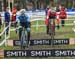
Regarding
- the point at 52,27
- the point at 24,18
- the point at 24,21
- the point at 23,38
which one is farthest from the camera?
the point at 52,27

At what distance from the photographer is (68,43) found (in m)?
16.1

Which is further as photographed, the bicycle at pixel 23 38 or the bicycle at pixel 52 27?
the bicycle at pixel 52 27

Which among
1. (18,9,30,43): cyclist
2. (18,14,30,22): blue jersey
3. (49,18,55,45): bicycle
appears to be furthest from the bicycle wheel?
(49,18,55,45): bicycle

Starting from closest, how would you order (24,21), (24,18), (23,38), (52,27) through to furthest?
(23,38), (24,21), (24,18), (52,27)

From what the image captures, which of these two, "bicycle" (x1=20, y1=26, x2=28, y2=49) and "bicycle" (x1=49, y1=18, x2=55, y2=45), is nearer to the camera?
"bicycle" (x1=20, y1=26, x2=28, y2=49)

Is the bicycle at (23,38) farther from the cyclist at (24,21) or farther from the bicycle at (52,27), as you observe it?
the bicycle at (52,27)

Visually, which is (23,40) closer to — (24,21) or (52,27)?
(24,21)

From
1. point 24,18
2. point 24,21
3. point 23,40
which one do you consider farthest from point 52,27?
point 23,40

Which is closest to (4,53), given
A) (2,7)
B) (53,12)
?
(53,12)

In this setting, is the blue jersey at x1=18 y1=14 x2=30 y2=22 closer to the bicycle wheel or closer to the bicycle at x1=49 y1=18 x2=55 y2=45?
the bicycle wheel

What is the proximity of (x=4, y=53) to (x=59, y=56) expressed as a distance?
1.78 metres

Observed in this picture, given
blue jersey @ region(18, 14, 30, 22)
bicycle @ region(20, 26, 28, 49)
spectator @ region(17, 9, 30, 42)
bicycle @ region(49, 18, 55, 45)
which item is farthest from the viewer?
bicycle @ region(49, 18, 55, 45)

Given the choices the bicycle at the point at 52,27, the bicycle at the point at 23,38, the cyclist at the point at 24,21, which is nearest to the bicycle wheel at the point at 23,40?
the bicycle at the point at 23,38

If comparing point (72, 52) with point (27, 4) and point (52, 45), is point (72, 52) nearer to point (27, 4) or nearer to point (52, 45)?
point (52, 45)
